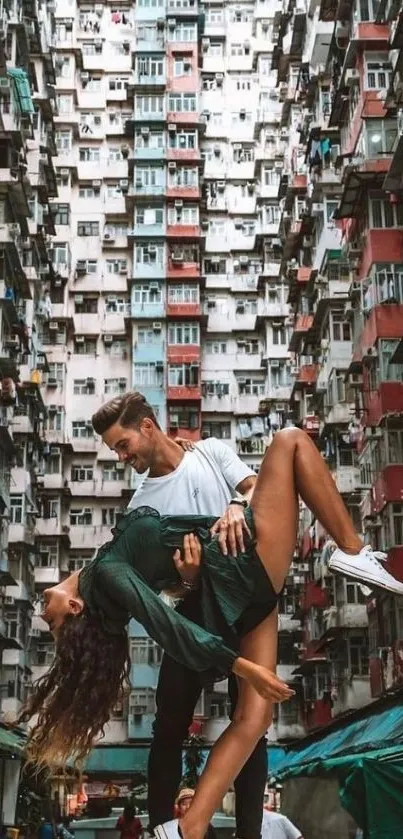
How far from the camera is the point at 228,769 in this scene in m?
3.64

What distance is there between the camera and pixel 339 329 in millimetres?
29266

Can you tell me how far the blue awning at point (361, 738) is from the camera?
625 inches

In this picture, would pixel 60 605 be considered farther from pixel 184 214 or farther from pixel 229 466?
pixel 184 214

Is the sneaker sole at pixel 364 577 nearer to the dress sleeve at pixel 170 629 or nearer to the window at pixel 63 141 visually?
the dress sleeve at pixel 170 629

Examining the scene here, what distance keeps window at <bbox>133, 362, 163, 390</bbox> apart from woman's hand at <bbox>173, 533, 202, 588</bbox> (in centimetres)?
3601

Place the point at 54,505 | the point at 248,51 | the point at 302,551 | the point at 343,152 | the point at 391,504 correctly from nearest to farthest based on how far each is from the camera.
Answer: the point at 391,504 < the point at 343,152 < the point at 302,551 < the point at 54,505 < the point at 248,51

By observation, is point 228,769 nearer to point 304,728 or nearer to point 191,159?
point 304,728

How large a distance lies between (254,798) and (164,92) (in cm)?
4144

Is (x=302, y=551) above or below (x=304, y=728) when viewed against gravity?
above

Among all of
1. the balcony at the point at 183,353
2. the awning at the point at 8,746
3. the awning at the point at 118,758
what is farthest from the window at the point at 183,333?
the awning at the point at 8,746

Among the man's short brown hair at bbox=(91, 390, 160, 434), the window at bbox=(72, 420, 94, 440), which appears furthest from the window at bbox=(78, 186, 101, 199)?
the man's short brown hair at bbox=(91, 390, 160, 434)

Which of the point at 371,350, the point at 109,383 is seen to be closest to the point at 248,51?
the point at 109,383

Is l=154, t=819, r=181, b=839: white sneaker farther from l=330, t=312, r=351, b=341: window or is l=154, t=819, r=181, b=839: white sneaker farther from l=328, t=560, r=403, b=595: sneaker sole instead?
l=330, t=312, r=351, b=341: window

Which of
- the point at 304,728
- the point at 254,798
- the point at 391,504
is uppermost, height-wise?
the point at 391,504
